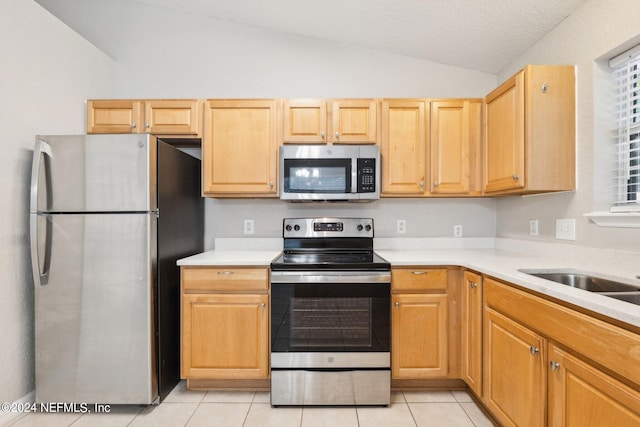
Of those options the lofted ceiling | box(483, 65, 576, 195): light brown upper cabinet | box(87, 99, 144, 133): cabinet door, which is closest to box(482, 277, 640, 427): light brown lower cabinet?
box(483, 65, 576, 195): light brown upper cabinet

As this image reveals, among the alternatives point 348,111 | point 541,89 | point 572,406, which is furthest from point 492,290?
point 348,111

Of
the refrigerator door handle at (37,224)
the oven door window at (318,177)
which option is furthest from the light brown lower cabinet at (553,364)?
the refrigerator door handle at (37,224)

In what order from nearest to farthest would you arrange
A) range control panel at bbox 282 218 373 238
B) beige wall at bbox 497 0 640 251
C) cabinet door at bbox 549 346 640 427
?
cabinet door at bbox 549 346 640 427 < beige wall at bbox 497 0 640 251 < range control panel at bbox 282 218 373 238

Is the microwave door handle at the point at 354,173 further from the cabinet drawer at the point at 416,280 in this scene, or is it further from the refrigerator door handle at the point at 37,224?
the refrigerator door handle at the point at 37,224

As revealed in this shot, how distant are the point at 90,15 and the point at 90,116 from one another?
3.45 feet

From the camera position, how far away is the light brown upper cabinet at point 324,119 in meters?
2.38

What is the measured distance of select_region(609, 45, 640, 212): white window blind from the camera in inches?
63.9

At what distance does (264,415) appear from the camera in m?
1.89

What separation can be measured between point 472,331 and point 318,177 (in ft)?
4.66

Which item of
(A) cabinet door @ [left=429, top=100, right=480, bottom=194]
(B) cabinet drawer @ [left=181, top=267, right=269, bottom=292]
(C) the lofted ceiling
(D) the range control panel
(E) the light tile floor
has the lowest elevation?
(E) the light tile floor

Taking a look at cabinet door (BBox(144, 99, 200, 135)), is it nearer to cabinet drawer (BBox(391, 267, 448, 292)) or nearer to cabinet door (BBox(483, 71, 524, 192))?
cabinet drawer (BBox(391, 267, 448, 292))

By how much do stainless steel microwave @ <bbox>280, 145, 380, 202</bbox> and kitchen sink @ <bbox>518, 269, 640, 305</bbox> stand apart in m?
1.13

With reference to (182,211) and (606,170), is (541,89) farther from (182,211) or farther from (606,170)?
(182,211)

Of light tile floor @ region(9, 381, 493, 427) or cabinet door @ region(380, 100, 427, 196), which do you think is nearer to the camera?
light tile floor @ region(9, 381, 493, 427)
